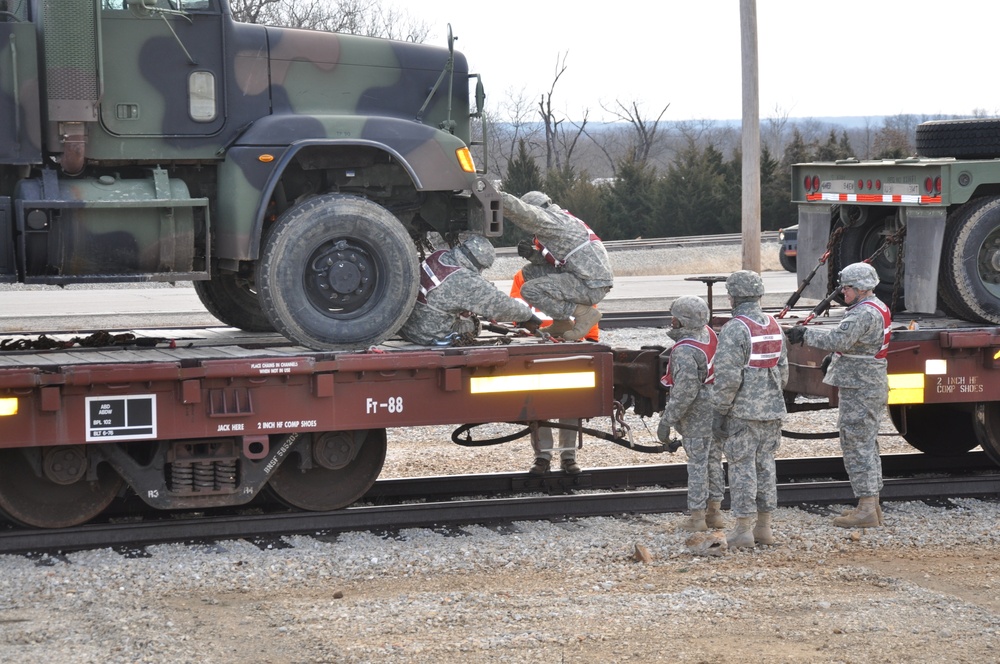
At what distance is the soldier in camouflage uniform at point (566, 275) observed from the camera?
8.83m

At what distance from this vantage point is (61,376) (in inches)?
273

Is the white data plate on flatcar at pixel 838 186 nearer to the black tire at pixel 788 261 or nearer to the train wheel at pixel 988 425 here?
the train wheel at pixel 988 425

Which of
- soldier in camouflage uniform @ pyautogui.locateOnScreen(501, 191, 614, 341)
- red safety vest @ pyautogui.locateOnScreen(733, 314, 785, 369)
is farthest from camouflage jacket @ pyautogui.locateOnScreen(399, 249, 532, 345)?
red safety vest @ pyautogui.locateOnScreen(733, 314, 785, 369)

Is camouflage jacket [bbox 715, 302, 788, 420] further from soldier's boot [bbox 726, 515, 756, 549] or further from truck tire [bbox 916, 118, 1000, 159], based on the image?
truck tire [bbox 916, 118, 1000, 159]

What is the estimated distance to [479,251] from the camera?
26.9ft

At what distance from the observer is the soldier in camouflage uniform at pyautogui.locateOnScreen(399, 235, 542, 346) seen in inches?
320

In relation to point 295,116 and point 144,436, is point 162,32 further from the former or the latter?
point 144,436

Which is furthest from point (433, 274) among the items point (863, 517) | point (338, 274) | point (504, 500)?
point (863, 517)

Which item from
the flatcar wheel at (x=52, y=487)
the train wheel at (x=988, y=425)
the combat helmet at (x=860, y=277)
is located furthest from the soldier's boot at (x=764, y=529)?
the flatcar wheel at (x=52, y=487)

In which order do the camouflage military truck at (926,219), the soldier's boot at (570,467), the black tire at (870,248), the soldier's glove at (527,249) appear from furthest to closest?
1. the black tire at (870,248)
2. the soldier's boot at (570,467)
3. the soldier's glove at (527,249)
4. the camouflage military truck at (926,219)

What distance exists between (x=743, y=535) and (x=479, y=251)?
243cm

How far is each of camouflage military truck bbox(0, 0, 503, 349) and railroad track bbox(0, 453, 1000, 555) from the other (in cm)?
119

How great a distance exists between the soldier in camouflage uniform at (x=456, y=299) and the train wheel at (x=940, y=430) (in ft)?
12.2

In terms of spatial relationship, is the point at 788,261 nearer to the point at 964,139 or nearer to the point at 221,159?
the point at 964,139
